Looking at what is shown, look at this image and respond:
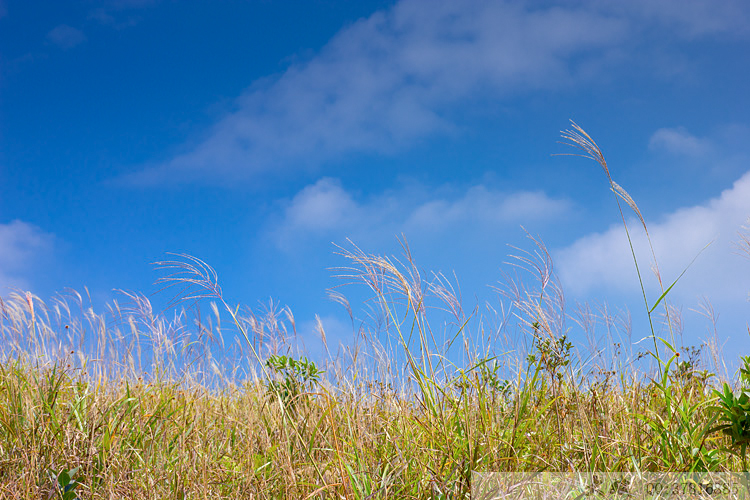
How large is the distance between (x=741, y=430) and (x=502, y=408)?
1.13 metres

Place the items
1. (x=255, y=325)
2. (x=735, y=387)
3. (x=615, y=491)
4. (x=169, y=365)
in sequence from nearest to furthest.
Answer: (x=615, y=491), (x=735, y=387), (x=255, y=325), (x=169, y=365)

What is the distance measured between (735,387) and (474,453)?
8.61ft

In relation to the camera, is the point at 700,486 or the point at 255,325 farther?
the point at 255,325

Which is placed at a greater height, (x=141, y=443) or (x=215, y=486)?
(x=141, y=443)

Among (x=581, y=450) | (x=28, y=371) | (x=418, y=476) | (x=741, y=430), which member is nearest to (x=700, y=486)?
(x=741, y=430)

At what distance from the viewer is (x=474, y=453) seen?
85.0 inches

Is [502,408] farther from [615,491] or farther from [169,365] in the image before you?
[169,365]

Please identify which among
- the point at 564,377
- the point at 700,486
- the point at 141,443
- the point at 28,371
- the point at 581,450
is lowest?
the point at 700,486

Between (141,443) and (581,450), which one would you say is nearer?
(581,450)

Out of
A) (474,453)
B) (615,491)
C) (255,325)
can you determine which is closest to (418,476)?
(474,453)

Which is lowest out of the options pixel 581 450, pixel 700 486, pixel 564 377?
pixel 700 486

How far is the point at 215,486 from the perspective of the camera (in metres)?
2.49

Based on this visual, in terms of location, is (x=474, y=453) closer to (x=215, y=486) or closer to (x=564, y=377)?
(x=564, y=377)

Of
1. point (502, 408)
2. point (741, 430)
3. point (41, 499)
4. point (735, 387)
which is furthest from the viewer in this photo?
point (735, 387)
